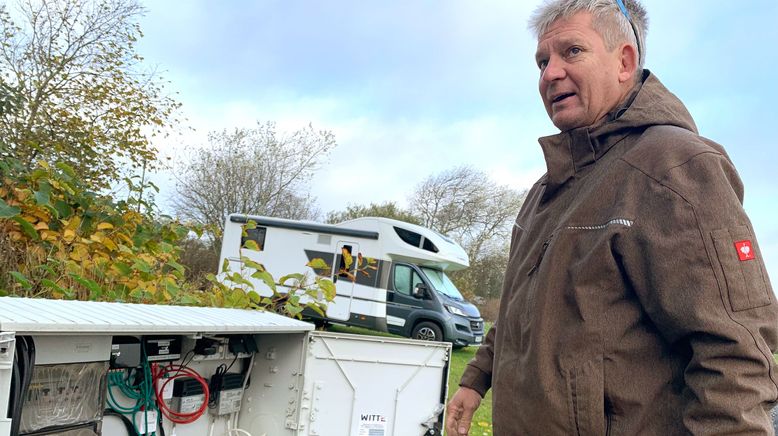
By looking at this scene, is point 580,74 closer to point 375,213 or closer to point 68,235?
point 68,235

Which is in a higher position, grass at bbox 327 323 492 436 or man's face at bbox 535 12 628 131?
man's face at bbox 535 12 628 131

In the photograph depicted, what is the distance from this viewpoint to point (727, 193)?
1062 mm

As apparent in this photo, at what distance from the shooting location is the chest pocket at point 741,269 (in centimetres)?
100

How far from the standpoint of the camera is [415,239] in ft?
41.8

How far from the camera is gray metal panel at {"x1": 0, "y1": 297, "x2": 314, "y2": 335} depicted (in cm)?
191

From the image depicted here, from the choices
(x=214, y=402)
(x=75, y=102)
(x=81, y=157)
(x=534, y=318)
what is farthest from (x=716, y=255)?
(x=75, y=102)

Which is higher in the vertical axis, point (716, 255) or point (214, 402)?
point (716, 255)

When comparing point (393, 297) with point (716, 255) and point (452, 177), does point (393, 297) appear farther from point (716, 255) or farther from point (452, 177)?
point (452, 177)

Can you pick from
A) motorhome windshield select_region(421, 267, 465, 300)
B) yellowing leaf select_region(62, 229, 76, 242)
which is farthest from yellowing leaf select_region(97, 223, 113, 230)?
motorhome windshield select_region(421, 267, 465, 300)

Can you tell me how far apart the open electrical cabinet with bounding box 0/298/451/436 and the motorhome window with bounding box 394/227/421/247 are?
8.63 meters

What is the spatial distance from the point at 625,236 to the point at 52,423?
2.30 metres

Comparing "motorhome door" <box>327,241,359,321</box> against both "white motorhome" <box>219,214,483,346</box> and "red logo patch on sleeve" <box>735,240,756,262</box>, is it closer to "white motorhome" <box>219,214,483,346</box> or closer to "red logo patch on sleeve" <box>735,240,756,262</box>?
"white motorhome" <box>219,214,483,346</box>

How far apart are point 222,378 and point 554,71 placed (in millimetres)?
2998

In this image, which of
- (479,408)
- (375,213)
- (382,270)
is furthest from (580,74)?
(375,213)
